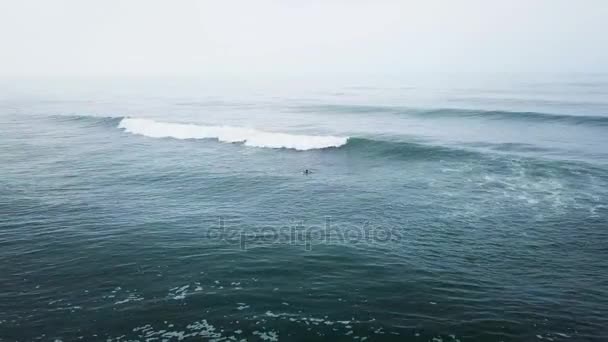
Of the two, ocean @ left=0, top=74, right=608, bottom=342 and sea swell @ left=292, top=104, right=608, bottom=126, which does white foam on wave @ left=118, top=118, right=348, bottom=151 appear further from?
sea swell @ left=292, top=104, right=608, bottom=126

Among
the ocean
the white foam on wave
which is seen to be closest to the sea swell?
the ocean

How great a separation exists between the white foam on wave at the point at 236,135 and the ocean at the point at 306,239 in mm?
416

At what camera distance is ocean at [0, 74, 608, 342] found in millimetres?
18297

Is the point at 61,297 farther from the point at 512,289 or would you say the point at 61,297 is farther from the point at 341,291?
the point at 512,289

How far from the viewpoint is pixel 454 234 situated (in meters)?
26.9

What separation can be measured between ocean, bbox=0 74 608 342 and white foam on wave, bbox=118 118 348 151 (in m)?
0.42

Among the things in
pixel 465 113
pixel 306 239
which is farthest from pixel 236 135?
pixel 465 113

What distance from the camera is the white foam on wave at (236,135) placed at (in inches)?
2195

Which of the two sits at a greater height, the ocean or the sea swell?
the sea swell

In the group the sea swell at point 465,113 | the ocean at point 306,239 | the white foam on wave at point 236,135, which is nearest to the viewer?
the ocean at point 306,239

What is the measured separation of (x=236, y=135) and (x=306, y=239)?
1469 inches

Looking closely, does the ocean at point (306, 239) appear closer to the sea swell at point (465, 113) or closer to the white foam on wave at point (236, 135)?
the white foam on wave at point (236, 135)

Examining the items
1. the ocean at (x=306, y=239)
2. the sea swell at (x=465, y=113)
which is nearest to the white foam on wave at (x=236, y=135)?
the ocean at (x=306, y=239)

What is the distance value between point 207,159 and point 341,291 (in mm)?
31530
